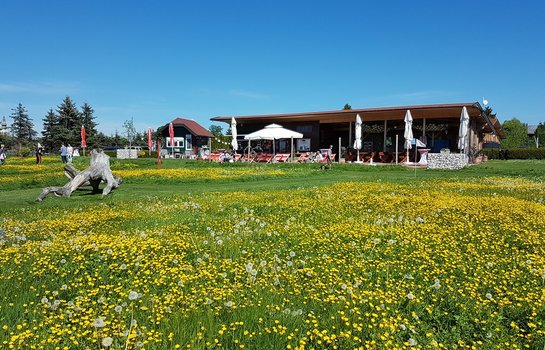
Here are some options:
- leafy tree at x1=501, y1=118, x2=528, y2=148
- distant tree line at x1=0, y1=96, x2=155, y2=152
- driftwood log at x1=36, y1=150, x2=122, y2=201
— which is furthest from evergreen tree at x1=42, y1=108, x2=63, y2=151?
leafy tree at x1=501, y1=118, x2=528, y2=148

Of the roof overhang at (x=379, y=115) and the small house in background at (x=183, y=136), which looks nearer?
the roof overhang at (x=379, y=115)

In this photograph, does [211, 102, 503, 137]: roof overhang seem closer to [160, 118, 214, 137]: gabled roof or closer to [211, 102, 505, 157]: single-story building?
[211, 102, 505, 157]: single-story building

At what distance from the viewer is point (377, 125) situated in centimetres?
3775

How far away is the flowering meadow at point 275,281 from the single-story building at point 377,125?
2445cm

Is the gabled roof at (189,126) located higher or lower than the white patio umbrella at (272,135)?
higher

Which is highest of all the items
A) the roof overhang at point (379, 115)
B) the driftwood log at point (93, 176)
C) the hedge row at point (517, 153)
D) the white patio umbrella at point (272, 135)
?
the roof overhang at point (379, 115)

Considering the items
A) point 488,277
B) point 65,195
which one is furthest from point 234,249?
point 65,195

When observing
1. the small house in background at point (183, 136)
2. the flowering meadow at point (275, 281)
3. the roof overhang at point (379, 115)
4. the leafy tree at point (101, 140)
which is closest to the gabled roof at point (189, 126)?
the small house in background at point (183, 136)

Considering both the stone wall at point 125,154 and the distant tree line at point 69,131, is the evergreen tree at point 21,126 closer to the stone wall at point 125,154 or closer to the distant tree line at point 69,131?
the distant tree line at point 69,131

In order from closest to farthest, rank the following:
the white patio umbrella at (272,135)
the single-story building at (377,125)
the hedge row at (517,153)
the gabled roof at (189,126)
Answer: the single-story building at (377,125) → the white patio umbrella at (272,135) → the hedge row at (517,153) → the gabled roof at (189,126)

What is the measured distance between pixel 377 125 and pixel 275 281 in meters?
35.8

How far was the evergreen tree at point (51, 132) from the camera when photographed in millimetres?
72300

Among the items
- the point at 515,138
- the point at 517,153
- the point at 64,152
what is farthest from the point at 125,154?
the point at 515,138

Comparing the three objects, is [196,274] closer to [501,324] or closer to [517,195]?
[501,324]
